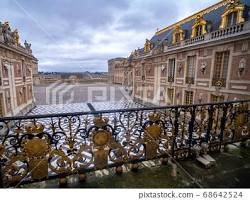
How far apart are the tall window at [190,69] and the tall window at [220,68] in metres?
1.72

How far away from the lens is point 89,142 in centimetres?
230

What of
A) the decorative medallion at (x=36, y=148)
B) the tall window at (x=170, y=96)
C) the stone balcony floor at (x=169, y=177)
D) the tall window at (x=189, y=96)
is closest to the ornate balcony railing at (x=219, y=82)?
the tall window at (x=189, y=96)

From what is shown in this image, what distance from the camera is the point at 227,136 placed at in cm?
291

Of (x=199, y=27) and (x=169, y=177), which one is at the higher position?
(x=199, y=27)

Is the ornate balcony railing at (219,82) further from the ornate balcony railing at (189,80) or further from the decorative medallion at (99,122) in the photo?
the decorative medallion at (99,122)

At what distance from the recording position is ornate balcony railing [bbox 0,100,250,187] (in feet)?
5.88

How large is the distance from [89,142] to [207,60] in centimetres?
966

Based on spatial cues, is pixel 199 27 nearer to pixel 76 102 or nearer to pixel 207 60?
pixel 207 60

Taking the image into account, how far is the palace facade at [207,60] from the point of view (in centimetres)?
780

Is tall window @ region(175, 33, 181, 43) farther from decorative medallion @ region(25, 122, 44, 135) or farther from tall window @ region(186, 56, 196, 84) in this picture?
decorative medallion @ region(25, 122, 44, 135)

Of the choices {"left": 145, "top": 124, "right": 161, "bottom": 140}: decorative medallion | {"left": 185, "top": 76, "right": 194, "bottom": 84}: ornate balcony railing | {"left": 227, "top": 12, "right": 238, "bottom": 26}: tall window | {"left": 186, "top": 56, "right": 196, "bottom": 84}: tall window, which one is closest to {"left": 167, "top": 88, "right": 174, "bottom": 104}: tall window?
{"left": 185, "top": 76, "right": 194, "bottom": 84}: ornate balcony railing

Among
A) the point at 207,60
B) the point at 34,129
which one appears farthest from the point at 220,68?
the point at 34,129

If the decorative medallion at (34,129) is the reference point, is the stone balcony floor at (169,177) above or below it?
below
